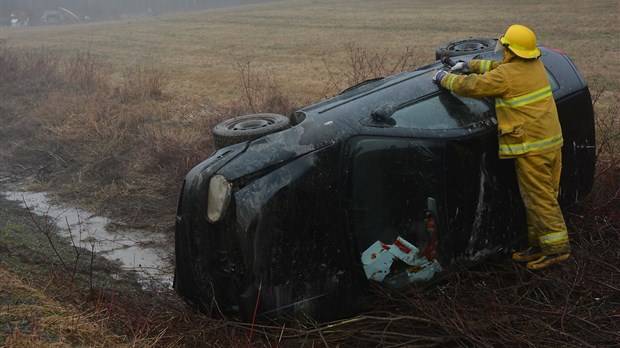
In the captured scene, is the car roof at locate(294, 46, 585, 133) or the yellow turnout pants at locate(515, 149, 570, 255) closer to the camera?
the car roof at locate(294, 46, 585, 133)

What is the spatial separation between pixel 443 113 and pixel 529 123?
1.95 feet

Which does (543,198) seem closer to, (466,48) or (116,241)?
(466,48)

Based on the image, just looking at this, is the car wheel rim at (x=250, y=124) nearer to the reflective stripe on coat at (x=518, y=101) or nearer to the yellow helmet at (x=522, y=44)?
the reflective stripe on coat at (x=518, y=101)

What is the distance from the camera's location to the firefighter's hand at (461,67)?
4250mm

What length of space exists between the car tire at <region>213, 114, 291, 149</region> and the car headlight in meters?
0.66

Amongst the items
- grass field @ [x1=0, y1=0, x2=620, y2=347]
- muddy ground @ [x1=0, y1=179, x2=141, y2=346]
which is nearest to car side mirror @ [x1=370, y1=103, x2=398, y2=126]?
grass field @ [x1=0, y1=0, x2=620, y2=347]

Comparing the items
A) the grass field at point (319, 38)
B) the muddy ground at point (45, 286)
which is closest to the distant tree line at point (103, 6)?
the grass field at point (319, 38)

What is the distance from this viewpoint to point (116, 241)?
261 inches

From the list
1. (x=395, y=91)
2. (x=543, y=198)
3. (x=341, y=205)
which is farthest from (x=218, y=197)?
(x=543, y=198)

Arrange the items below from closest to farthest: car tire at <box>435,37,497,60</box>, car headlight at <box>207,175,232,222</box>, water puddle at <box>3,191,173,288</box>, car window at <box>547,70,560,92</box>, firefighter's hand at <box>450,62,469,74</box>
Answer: car headlight at <box>207,175,232,222</box> → firefighter's hand at <box>450,62,469,74</box> → car window at <box>547,70,560,92</box> → car tire at <box>435,37,497,60</box> → water puddle at <box>3,191,173,288</box>

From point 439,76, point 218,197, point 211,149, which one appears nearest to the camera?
point 218,197

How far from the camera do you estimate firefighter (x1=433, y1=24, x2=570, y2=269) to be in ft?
13.2

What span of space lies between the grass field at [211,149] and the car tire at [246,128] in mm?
1175

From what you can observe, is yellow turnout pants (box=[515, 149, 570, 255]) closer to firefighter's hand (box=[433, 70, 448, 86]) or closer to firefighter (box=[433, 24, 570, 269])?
firefighter (box=[433, 24, 570, 269])
